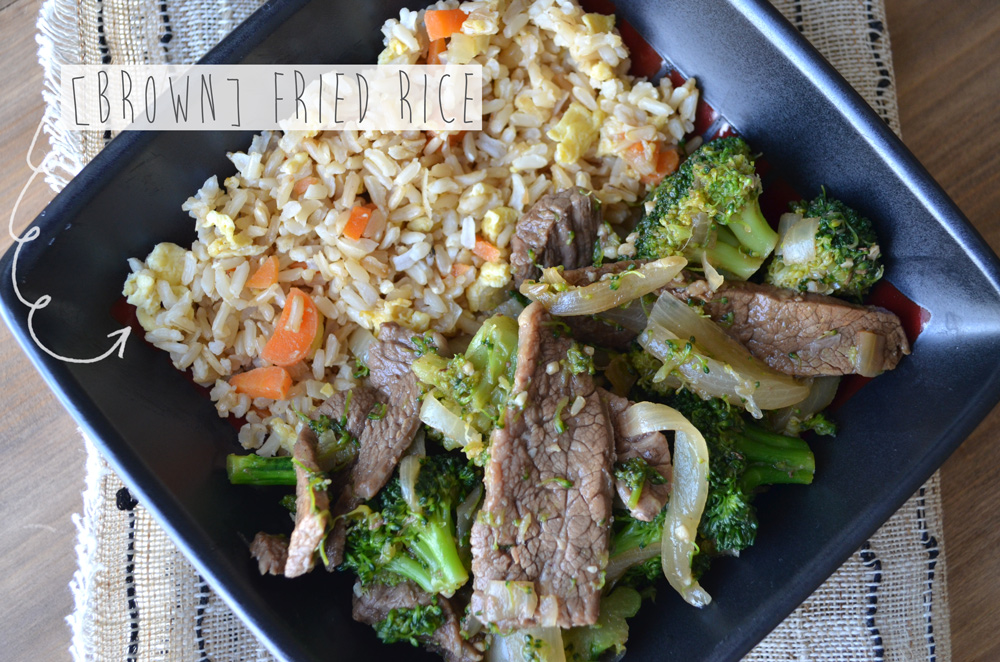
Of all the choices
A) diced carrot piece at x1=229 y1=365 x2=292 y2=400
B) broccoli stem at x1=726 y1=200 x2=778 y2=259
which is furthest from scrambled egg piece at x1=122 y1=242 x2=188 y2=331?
broccoli stem at x1=726 y1=200 x2=778 y2=259

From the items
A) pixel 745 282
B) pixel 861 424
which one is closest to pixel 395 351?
pixel 745 282

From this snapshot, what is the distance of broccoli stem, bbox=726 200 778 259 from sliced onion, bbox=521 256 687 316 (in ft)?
1.07

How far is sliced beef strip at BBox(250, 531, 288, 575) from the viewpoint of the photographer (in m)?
2.33

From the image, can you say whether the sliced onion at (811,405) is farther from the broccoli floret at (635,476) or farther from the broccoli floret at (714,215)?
the broccoli floret at (635,476)

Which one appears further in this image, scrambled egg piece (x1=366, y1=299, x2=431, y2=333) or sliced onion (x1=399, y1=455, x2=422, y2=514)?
scrambled egg piece (x1=366, y1=299, x2=431, y2=333)

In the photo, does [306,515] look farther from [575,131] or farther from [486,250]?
[575,131]

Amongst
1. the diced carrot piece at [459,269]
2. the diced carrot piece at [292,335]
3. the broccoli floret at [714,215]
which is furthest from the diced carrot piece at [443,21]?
the diced carrot piece at [292,335]

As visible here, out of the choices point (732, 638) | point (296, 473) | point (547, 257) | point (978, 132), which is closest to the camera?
point (732, 638)

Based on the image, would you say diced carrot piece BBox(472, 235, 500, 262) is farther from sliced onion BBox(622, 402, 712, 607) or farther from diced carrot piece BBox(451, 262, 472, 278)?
sliced onion BBox(622, 402, 712, 607)

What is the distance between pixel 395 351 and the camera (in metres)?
2.54

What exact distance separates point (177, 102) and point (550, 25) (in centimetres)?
141

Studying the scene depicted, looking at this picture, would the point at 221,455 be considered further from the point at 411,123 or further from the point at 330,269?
the point at 411,123

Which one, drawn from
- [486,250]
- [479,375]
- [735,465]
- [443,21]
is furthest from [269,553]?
[443,21]

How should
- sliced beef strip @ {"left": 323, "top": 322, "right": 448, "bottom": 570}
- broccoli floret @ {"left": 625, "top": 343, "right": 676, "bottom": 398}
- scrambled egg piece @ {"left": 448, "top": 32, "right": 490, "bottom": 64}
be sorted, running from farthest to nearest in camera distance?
scrambled egg piece @ {"left": 448, "top": 32, "right": 490, "bottom": 64} → broccoli floret @ {"left": 625, "top": 343, "right": 676, "bottom": 398} → sliced beef strip @ {"left": 323, "top": 322, "right": 448, "bottom": 570}
